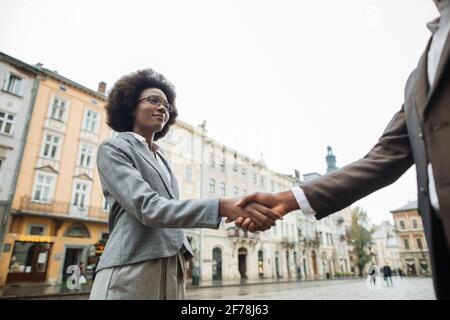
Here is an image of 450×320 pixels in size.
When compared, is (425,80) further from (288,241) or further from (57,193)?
(288,241)

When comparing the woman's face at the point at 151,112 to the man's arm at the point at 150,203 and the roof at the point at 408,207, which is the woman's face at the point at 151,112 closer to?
the man's arm at the point at 150,203

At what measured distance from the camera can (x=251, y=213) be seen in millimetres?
1661

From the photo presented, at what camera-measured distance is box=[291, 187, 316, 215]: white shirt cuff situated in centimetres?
158

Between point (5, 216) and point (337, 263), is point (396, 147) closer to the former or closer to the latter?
point (5, 216)

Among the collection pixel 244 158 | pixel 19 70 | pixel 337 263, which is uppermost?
pixel 19 70

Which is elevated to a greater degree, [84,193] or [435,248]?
[84,193]

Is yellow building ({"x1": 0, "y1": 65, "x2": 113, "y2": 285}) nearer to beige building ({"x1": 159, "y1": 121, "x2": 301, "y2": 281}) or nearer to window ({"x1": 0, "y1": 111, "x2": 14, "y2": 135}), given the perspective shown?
window ({"x1": 0, "y1": 111, "x2": 14, "y2": 135})

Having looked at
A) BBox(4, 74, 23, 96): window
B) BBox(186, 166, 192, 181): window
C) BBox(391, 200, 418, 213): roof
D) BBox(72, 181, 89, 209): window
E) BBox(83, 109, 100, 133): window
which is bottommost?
BBox(72, 181, 89, 209): window

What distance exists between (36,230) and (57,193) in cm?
230

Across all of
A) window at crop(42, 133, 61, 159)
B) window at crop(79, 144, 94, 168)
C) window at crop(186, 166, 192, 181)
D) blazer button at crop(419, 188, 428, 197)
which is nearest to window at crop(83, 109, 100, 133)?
window at crop(79, 144, 94, 168)

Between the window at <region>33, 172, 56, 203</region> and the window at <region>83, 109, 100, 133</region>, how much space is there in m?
4.15

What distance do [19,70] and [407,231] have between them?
60023 mm

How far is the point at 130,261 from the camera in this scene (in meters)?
1.43
